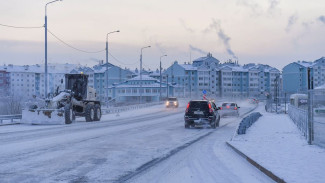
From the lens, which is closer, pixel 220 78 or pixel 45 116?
pixel 45 116

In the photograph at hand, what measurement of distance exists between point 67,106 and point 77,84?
3.58 m

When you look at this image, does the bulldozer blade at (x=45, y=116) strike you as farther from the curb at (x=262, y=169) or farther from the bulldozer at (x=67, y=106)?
the curb at (x=262, y=169)

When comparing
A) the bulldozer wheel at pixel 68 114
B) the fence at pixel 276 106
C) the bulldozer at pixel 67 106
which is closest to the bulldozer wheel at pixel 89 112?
the bulldozer at pixel 67 106

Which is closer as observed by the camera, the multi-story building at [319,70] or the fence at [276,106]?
the fence at [276,106]

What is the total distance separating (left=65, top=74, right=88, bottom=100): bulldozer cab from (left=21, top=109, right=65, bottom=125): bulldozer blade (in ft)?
10.9

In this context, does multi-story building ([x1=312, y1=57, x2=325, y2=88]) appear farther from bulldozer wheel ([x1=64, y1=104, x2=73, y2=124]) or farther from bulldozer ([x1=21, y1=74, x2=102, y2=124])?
bulldozer wheel ([x1=64, y1=104, x2=73, y2=124])

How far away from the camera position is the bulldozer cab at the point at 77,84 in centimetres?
3281

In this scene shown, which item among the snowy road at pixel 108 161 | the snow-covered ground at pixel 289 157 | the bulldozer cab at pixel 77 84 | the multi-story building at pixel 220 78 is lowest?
the snowy road at pixel 108 161

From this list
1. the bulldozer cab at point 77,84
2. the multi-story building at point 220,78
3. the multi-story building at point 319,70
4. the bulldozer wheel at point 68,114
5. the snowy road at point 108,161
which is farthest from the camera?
the multi-story building at point 319,70

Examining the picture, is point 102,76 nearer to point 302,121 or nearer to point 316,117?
point 302,121

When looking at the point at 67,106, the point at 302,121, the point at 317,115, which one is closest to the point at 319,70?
the point at 67,106

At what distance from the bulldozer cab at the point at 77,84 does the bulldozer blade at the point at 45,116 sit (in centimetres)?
332

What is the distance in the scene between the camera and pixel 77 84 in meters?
33.1

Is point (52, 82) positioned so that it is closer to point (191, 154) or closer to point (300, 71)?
point (300, 71)
